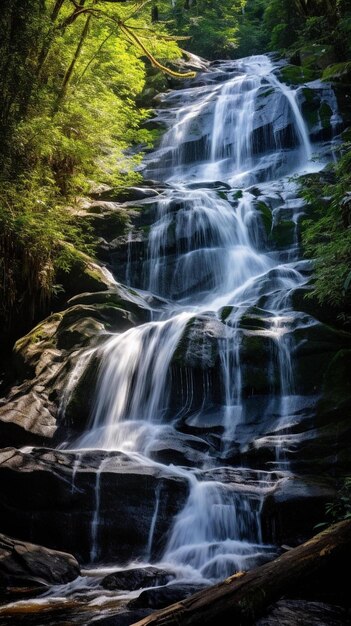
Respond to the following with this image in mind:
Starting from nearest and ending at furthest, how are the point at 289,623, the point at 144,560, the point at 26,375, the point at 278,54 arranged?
1. the point at 289,623
2. the point at 144,560
3. the point at 26,375
4. the point at 278,54

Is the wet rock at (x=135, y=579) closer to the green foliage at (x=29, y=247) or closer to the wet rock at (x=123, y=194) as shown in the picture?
the green foliage at (x=29, y=247)

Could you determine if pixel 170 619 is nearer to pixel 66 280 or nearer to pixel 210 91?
pixel 66 280

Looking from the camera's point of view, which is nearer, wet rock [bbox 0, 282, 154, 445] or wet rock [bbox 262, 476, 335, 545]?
wet rock [bbox 262, 476, 335, 545]

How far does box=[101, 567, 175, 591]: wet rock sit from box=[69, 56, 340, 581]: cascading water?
0.30 meters

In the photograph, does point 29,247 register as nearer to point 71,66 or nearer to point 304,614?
point 71,66

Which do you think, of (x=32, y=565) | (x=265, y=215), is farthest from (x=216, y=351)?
(x=265, y=215)

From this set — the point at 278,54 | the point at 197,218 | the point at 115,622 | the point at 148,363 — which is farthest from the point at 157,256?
the point at 278,54

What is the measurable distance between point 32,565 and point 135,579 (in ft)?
3.42

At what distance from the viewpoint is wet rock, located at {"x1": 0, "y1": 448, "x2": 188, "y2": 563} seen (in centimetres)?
580

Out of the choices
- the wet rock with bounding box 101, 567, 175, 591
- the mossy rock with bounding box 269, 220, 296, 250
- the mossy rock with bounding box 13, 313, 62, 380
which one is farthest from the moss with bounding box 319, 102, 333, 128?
the wet rock with bounding box 101, 567, 175, 591

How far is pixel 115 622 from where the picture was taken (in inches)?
155

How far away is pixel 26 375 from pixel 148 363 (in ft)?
7.91

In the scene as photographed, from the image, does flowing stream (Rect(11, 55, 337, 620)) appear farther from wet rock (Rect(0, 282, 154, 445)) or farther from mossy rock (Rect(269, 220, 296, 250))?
wet rock (Rect(0, 282, 154, 445))

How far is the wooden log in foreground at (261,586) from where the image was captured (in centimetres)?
300
